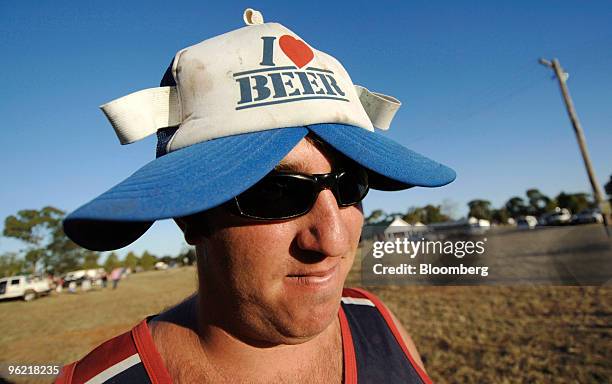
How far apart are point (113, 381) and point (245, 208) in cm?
77

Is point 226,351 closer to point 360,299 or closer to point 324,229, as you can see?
point 324,229

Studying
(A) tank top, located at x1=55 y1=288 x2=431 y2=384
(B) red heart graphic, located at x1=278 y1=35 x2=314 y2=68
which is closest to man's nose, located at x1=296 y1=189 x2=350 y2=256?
(B) red heart graphic, located at x1=278 y1=35 x2=314 y2=68

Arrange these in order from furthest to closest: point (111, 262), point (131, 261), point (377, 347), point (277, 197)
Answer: point (131, 261), point (111, 262), point (377, 347), point (277, 197)

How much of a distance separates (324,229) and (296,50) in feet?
1.99

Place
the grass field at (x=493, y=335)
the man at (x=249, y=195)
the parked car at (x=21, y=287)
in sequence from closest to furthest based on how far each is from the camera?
the man at (x=249, y=195), the grass field at (x=493, y=335), the parked car at (x=21, y=287)

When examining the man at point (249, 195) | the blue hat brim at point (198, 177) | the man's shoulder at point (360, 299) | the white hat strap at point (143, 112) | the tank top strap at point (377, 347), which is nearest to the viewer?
the blue hat brim at point (198, 177)

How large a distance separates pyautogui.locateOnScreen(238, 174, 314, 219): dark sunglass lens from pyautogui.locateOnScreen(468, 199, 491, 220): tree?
258 feet

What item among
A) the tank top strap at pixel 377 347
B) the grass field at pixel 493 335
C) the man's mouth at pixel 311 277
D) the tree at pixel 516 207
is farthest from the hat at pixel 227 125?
the tree at pixel 516 207

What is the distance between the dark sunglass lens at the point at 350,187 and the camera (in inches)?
A: 45.4

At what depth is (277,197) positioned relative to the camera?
103cm

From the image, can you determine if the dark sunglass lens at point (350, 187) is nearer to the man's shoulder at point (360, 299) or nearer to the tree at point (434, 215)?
the man's shoulder at point (360, 299)

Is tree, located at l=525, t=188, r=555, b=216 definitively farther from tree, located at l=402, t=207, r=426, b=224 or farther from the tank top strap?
the tank top strap

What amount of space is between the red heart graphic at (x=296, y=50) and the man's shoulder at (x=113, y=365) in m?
1.16

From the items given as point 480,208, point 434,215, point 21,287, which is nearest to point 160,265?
point 21,287
